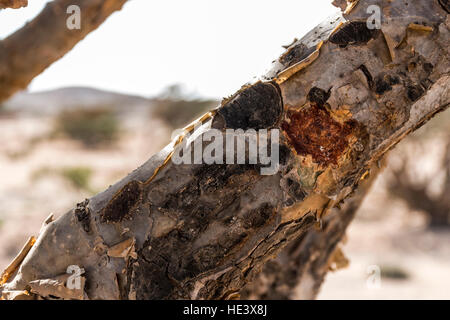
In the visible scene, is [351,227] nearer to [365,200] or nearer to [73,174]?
[365,200]

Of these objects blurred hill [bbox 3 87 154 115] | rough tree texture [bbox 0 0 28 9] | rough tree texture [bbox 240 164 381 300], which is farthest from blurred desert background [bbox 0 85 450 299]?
blurred hill [bbox 3 87 154 115]

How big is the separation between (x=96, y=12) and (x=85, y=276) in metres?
0.91

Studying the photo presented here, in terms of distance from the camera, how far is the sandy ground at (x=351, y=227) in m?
6.81

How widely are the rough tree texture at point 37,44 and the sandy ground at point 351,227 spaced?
283cm

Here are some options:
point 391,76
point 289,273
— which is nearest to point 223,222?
point 391,76

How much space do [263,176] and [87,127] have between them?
1852 cm

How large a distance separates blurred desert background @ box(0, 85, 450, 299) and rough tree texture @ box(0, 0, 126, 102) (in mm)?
2719

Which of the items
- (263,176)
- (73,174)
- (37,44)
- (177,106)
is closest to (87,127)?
(177,106)

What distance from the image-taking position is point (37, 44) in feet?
5.52

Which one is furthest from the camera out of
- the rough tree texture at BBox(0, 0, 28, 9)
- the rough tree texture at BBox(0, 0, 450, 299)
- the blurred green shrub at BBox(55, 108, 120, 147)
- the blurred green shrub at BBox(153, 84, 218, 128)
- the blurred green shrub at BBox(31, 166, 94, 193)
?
the blurred green shrub at BBox(55, 108, 120, 147)

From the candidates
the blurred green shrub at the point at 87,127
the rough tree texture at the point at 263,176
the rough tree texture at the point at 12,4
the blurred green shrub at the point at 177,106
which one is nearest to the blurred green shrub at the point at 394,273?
the rough tree texture at the point at 263,176

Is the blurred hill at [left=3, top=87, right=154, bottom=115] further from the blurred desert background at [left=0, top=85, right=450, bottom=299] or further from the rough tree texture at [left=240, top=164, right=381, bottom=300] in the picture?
the rough tree texture at [left=240, top=164, right=381, bottom=300]

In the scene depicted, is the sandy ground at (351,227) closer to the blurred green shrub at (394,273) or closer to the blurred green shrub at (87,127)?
the blurred green shrub at (394,273)

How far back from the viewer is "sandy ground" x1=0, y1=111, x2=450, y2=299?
22.3 ft
